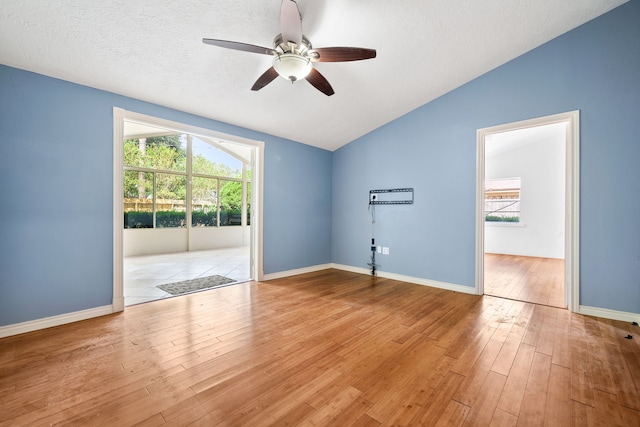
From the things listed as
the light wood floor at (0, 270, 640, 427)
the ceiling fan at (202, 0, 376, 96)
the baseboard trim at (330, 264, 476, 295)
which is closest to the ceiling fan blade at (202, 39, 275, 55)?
the ceiling fan at (202, 0, 376, 96)

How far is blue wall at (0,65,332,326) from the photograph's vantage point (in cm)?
234

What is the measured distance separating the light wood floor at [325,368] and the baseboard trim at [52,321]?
0.10 meters

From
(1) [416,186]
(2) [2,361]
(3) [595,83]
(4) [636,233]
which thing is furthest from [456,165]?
(2) [2,361]

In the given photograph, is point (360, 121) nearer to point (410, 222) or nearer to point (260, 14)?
point (410, 222)

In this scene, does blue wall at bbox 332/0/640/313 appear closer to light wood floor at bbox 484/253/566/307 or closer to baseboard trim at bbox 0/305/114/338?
light wood floor at bbox 484/253/566/307

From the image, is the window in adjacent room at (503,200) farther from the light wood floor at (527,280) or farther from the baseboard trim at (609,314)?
the baseboard trim at (609,314)

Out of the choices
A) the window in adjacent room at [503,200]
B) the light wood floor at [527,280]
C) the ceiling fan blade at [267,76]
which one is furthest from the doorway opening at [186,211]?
the window in adjacent room at [503,200]

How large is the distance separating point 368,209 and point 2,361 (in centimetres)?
460

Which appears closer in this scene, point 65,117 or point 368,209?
point 65,117

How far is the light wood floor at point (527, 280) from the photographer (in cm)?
347

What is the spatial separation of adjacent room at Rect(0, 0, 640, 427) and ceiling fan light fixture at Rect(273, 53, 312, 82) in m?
0.02

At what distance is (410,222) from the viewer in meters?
4.25

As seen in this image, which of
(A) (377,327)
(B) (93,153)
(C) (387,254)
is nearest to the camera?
(A) (377,327)

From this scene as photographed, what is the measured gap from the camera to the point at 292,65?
6.88ft
